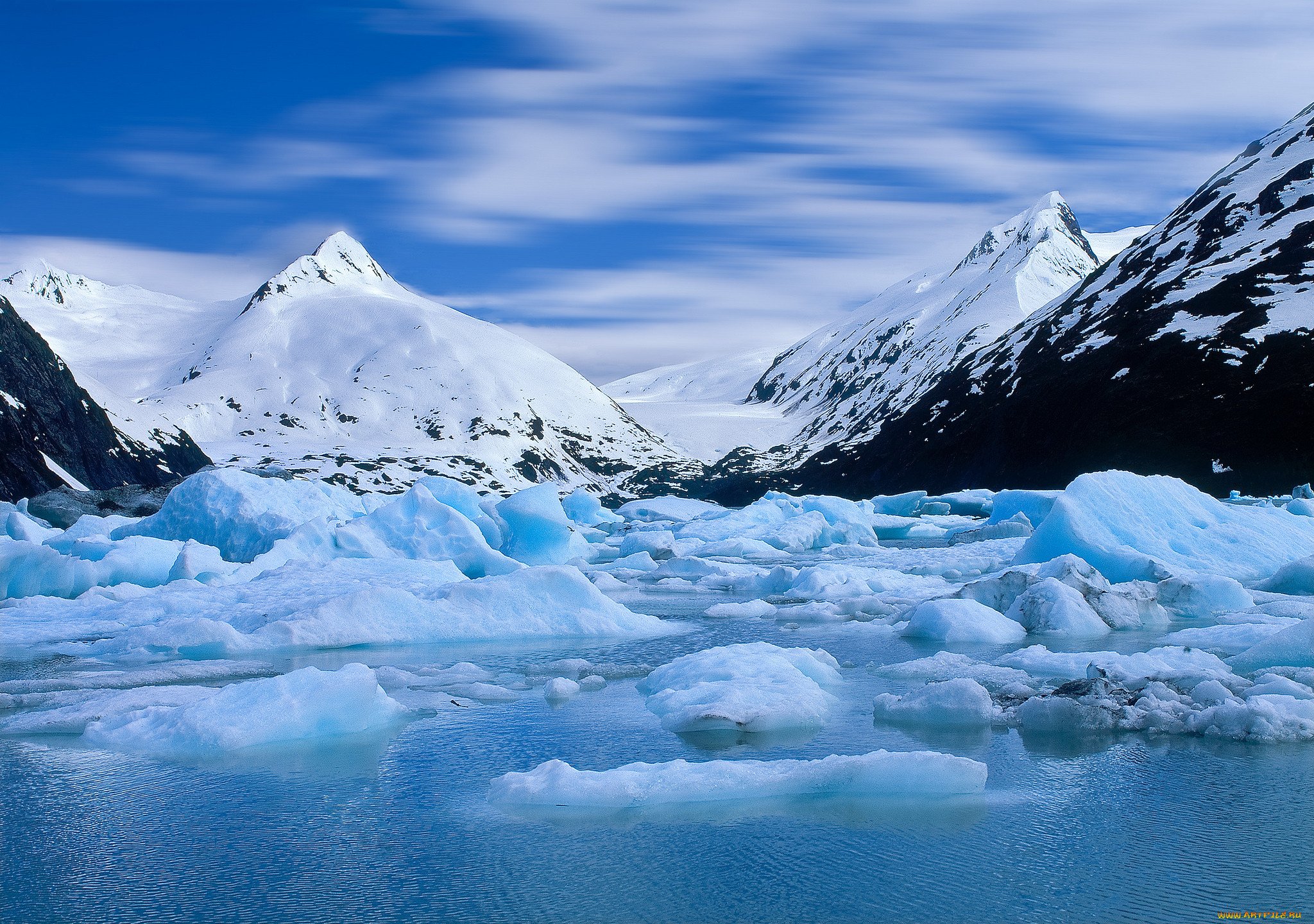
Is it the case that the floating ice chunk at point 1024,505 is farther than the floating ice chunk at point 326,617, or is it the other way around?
the floating ice chunk at point 1024,505

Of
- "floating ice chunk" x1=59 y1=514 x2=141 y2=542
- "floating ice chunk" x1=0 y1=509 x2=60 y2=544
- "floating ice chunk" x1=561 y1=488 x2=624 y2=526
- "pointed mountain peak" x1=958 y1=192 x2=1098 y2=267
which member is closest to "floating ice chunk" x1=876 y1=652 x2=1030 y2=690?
"floating ice chunk" x1=59 y1=514 x2=141 y2=542

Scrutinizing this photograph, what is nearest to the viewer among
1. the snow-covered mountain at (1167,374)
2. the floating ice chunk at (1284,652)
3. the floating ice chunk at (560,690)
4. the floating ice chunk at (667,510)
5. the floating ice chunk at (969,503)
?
the floating ice chunk at (560,690)

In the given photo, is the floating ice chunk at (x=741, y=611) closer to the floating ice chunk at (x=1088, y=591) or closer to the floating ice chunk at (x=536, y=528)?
the floating ice chunk at (x=1088, y=591)

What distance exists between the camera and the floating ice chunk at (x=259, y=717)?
9.45 m

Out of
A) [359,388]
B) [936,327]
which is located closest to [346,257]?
[359,388]

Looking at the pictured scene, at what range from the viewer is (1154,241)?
85.6 metres

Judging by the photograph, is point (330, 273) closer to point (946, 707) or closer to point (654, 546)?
point (654, 546)

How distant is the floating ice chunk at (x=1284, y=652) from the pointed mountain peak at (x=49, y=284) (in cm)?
20130

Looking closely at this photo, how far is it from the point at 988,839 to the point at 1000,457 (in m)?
65.8

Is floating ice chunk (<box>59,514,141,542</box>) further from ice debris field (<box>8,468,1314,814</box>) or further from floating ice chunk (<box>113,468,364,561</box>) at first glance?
floating ice chunk (<box>113,468,364,561</box>)

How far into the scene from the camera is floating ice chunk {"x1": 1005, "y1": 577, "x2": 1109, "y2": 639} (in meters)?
15.7

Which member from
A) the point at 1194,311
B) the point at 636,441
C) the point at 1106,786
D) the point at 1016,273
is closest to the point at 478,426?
the point at 636,441

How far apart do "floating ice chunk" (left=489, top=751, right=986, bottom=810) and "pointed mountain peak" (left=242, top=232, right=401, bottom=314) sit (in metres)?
158

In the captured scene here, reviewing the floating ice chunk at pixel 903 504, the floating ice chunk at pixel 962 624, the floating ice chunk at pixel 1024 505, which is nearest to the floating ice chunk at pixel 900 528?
the floating ice chunk at pixel 1024 505
